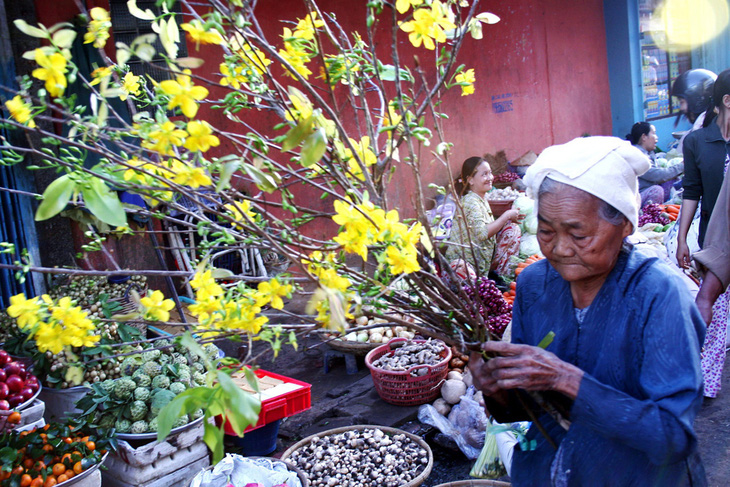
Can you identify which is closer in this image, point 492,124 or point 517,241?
point 517,241

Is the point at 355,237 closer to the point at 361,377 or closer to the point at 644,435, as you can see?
the point at 644,435

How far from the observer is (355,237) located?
116 cm

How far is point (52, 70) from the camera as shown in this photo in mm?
1070

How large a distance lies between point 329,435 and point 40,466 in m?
1.49

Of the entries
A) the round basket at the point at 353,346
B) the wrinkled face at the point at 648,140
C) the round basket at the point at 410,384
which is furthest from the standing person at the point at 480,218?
the wrinkled face at the point at 648,140

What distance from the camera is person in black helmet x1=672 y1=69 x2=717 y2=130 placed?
5621 mm

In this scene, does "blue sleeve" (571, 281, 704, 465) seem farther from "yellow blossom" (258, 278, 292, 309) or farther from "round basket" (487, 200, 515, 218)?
"round basket" (487, 200, 515, 218)

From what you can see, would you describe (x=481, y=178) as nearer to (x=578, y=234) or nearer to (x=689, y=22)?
(x=578, y=234)

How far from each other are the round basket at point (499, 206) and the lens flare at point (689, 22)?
8.06 m

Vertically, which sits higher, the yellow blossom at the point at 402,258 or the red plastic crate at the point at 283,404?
the yellow blossom at the point at 402,258

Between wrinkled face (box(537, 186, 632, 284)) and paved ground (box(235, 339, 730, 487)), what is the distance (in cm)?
225

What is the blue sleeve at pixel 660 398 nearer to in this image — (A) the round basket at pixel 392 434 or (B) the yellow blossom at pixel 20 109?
(B) the yellow blossom at pixel 20 109

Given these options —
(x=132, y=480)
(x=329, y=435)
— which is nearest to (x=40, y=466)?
(x=132, y=480)

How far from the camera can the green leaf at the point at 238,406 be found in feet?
3.20
